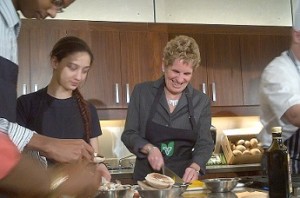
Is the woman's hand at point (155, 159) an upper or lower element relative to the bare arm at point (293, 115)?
lower

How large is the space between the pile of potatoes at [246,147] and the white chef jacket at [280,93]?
2018 mm

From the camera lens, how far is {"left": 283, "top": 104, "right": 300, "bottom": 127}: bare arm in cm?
194

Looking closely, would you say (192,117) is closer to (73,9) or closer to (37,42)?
(37,42)

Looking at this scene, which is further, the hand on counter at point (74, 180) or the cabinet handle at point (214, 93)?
the cabinet handle at point (214, 93)

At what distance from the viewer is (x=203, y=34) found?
4.36m

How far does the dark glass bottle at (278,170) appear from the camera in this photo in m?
1.58

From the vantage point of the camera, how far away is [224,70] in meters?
4.37

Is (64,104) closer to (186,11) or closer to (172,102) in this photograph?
(172,102)

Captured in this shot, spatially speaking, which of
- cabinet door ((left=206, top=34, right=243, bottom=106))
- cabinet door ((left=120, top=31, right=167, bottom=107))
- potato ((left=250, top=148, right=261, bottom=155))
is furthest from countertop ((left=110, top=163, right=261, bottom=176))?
cabinet door ((left=120, top=31, right=167, bottom=107))

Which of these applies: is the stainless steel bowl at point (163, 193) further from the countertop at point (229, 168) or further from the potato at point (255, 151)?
the potato at point (255, 151)

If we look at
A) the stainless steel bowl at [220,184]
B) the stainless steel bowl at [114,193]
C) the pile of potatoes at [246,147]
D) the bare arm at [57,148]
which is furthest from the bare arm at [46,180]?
the pile of potatoes at [246,147]

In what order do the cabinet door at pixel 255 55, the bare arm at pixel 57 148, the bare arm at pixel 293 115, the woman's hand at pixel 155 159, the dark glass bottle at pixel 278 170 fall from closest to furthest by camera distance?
the bare arm at pixel 57 148 < the dark glass bottle at pixel 278 170 < the bare arm at pixel 293 115 < the woman's hand at pixel 155 159 < the cabinet door at pixel 255 55

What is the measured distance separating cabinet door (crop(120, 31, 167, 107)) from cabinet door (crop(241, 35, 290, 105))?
83cm

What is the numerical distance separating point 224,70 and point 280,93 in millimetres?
2381
